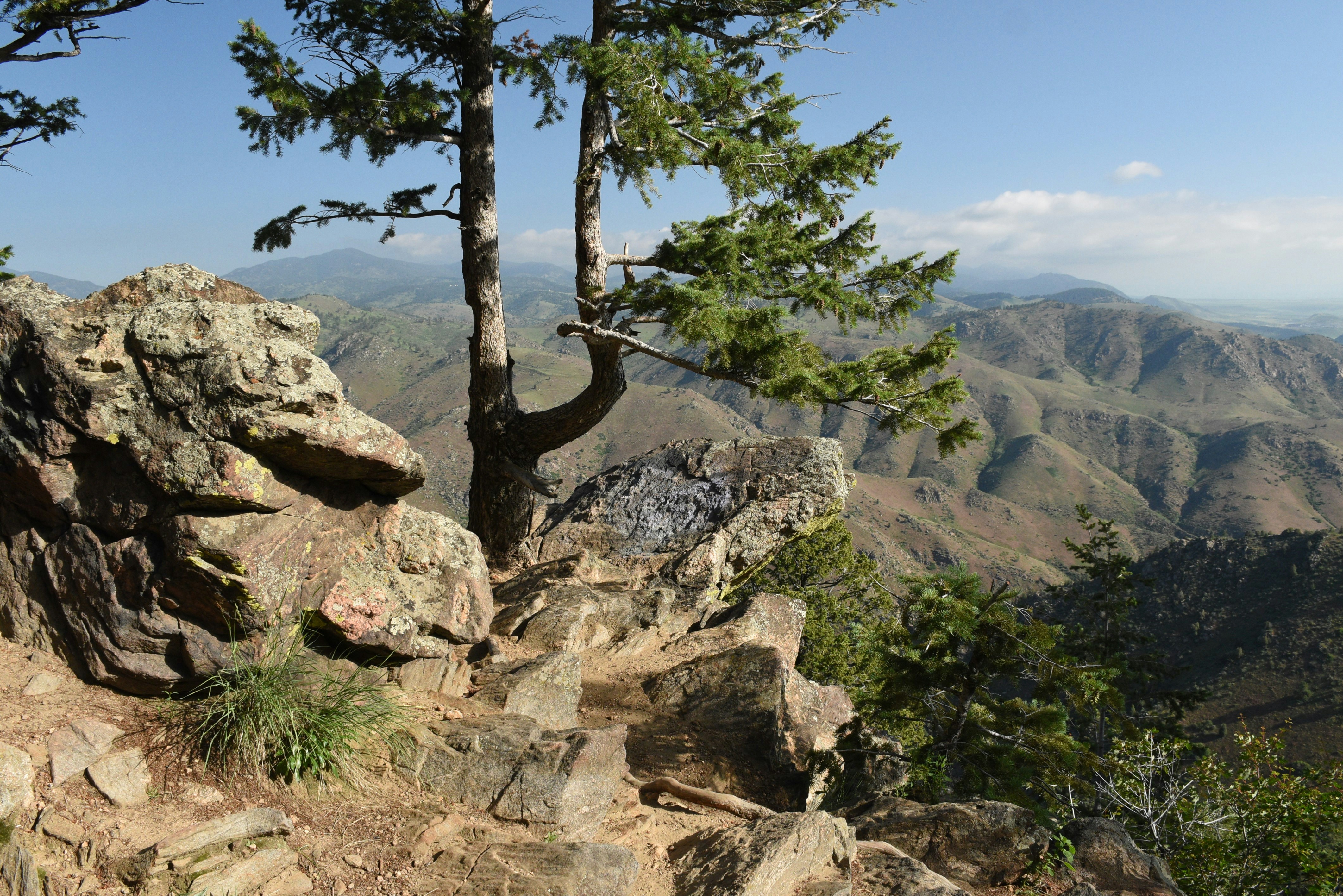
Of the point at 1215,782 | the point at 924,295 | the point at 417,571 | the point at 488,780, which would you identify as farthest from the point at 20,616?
the point at 1215,782

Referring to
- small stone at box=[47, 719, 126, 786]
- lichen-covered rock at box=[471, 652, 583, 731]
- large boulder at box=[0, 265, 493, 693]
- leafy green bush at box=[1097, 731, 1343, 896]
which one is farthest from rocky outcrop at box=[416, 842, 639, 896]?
leafy green bush at box=[1097, 731, 1343, 896]

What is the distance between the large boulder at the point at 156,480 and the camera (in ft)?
17.1

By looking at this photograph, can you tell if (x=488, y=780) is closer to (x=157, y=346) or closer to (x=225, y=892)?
(x=225, y=892)

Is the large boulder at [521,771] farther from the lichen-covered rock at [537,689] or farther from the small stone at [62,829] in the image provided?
the small stone at [62,829]

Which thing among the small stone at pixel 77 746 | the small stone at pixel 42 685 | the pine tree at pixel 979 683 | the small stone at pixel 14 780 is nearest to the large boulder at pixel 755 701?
the pine tree at pixel 979 683

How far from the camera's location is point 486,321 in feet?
34.4

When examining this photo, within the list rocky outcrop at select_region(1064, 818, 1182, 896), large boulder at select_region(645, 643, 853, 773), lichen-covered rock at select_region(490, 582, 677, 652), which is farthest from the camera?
lichen-covered rock at select_region(490, 582, 677, 652)

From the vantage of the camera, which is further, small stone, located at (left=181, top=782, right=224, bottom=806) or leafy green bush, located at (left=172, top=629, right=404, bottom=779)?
leafy green bush, located at (left=172, top=629, right=404, bottom=779)

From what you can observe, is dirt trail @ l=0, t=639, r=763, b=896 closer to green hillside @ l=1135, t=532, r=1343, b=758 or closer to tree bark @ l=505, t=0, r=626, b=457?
tree bark @ l=505, t=0, r=626, b=457

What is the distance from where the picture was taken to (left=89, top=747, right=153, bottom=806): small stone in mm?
4195

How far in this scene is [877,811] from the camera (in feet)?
21.6

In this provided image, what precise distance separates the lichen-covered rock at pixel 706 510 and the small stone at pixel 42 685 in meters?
6.99

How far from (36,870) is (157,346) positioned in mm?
3385

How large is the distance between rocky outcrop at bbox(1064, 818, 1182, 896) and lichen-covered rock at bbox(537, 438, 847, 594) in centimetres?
583
